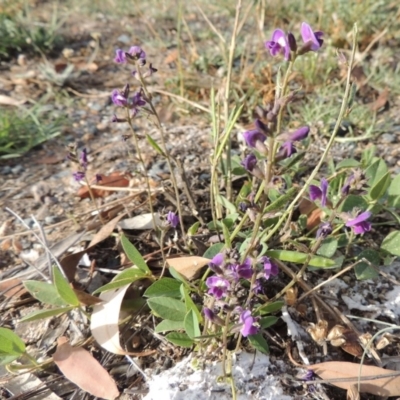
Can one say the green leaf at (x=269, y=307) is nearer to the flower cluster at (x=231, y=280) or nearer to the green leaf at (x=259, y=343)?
the green leaf at (x=259, y=343)

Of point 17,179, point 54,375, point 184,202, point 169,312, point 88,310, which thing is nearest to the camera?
point 169,312

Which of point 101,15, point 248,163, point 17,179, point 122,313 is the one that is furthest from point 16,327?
point 101,15

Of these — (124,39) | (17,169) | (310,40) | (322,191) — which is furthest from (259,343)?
(124,39)

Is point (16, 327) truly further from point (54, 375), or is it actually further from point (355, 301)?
point (355, 301)

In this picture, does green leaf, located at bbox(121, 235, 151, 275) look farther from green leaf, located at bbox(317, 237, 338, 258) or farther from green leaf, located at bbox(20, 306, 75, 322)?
green leaf, located at bbox(317, 237, 338, 258)

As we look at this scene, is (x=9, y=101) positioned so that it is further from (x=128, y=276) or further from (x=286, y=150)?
(x=286, y=150)
